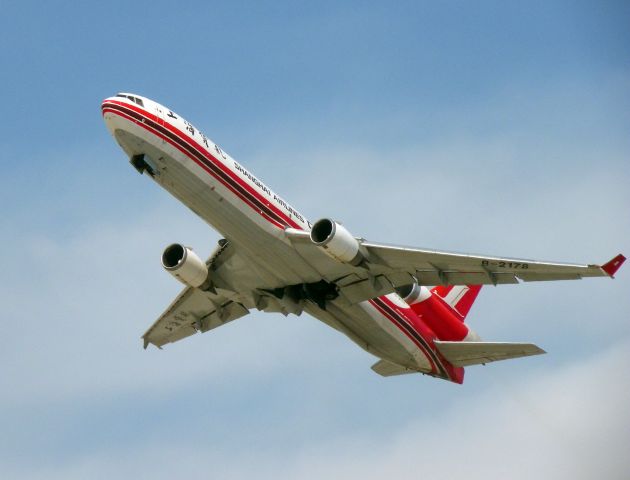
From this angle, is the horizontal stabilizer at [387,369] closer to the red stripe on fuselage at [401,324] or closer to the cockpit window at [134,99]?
the red stripe on fuselage at [401,324]

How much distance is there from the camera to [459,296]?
58250 mm

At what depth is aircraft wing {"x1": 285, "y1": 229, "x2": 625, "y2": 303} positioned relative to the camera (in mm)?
45062

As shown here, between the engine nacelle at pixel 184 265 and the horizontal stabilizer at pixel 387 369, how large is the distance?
422 inches

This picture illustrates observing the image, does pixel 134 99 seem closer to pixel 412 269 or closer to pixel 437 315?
pixel 412 269

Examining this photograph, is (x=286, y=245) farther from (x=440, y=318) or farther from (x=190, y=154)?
(x=440, y=318)

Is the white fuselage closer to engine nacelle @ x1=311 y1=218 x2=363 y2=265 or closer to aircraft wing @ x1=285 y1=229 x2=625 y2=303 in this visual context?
aircraft wing @ x1=285 y1=229 x2=625 y2=303

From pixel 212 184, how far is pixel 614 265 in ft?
51.2

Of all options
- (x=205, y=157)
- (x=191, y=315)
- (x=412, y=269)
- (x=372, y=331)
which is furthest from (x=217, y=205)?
(x=191, y=315)

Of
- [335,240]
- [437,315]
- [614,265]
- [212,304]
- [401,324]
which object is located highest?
[437,315]

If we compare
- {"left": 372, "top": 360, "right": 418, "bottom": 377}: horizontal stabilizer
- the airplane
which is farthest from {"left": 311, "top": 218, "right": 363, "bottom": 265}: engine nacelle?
{"left": 372, "top": 360, "right": 418, "bottom": 377}: horizontal stabilizer

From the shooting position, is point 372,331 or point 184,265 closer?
point 184,265

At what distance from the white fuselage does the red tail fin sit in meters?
11.6

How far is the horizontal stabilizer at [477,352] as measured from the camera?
169 feet

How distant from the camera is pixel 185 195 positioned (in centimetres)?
4569
